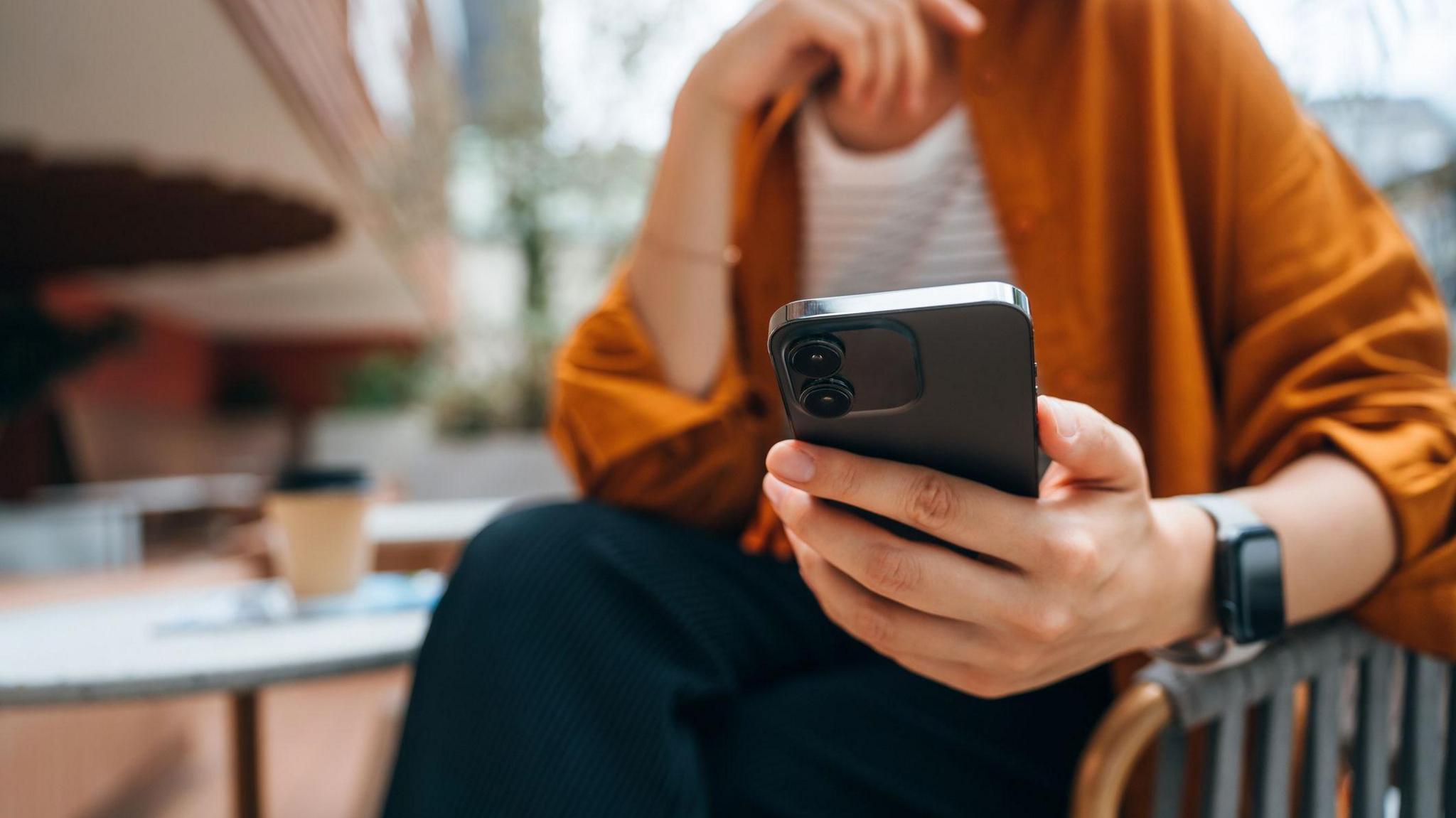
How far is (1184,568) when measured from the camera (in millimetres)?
365

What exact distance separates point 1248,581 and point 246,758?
79cm

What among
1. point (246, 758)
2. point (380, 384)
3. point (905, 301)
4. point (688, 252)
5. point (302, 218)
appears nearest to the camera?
point (905, 301)

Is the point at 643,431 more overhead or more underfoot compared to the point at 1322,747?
more overhead

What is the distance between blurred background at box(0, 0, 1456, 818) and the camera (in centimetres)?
88

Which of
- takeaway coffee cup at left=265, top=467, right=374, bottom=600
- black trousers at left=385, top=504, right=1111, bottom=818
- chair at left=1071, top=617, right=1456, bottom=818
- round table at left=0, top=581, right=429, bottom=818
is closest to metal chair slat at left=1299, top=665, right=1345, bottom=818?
chair at left=1071, top=617, right=1456, bottom=818

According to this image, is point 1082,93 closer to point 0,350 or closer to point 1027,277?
point 1027,277

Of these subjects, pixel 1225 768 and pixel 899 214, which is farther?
pixel 899 214

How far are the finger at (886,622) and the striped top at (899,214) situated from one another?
0.92 ft

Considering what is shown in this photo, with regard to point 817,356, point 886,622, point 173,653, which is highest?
point 817,356

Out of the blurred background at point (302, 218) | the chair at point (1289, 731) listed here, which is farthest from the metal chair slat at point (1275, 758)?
the blurred background at point (302, 218)

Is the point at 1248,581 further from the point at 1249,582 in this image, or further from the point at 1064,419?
the point at 1064,419

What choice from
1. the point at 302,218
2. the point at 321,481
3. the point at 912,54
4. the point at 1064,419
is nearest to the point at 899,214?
the point at 912,54

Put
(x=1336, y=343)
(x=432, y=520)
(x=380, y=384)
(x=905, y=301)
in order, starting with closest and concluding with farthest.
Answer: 1. (x=905, y=301)
2. (x=1336, y=343)
3. (x=432, y=520)
4. (x=380, y=384)

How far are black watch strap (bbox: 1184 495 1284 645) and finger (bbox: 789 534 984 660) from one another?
0.43 feet
